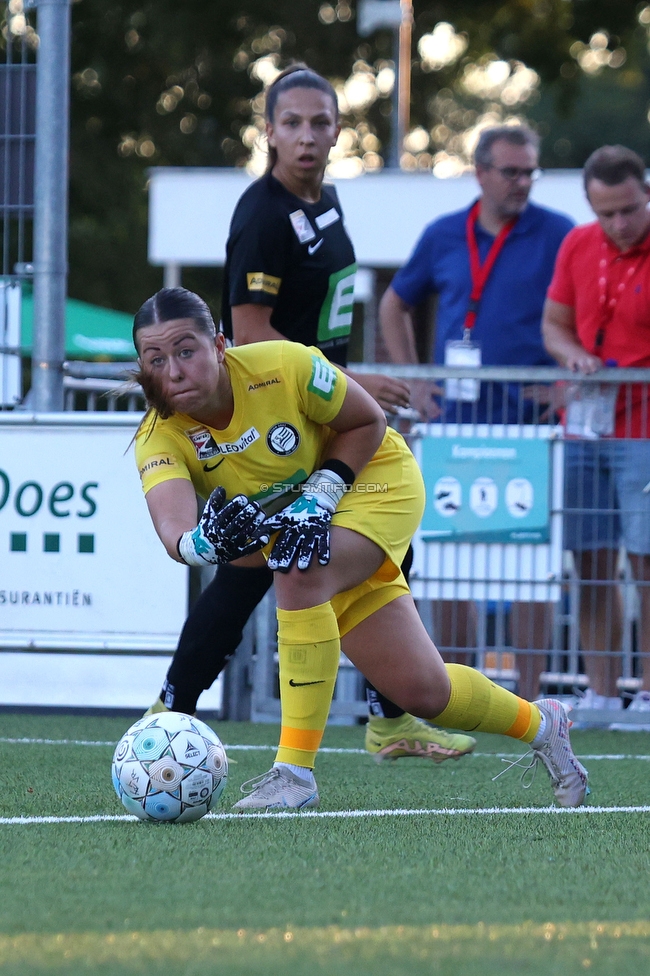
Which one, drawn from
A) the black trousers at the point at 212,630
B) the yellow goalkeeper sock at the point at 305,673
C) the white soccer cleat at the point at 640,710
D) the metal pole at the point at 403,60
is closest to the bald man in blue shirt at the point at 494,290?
the white soccer cleat at the point at 640,710

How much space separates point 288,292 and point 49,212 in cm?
270

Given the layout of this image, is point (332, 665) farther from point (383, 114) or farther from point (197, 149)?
point (383, 114)

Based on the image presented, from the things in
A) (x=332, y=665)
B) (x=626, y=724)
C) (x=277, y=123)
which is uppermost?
(x=277, y=123)

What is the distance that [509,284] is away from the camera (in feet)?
24.9

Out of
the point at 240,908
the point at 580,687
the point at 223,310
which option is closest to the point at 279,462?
the point at 223,310

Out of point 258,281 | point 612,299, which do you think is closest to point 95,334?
point 612,299

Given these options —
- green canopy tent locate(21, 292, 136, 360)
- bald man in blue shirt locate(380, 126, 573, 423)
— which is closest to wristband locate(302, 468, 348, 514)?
bald man in blue shirt locate(380, 126, 573, 423)

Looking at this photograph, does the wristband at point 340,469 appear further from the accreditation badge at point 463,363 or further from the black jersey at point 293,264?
the accreditation badge at point 463,363

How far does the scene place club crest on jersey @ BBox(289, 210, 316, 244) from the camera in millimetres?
5441

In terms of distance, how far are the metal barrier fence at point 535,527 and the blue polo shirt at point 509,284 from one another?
390 millimetres

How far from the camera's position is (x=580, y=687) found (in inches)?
320

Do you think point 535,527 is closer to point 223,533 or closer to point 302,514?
point 302,514

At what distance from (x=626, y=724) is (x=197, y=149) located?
18096 millimetres

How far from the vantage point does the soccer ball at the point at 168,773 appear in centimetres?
409
